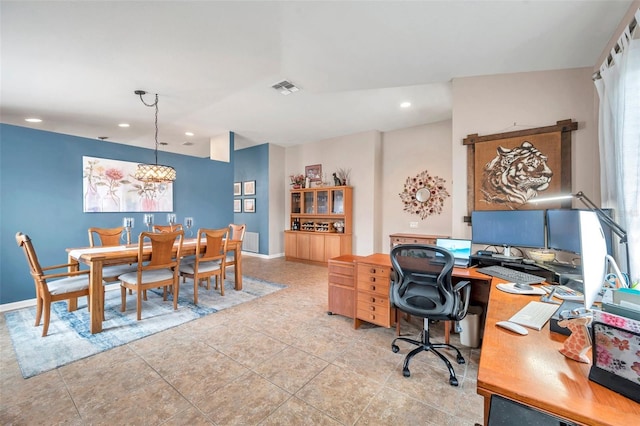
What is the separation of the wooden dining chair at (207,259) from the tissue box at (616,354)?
358cm

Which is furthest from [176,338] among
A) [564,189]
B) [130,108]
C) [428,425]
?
[564,189]

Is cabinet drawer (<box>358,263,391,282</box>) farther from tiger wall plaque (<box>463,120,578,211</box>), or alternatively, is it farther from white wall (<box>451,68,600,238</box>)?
tiger wall plaque (<box>463,120,578,211</box>)

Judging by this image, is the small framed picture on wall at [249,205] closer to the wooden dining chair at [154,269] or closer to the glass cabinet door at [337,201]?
the glass cabinet door at [337,201]

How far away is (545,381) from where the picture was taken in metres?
0.84

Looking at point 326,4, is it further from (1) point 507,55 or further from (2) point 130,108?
(2) point 130,108

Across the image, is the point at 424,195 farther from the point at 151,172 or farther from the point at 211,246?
the point at 151,172

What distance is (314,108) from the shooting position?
4.28 m

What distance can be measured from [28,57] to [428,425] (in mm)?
4528

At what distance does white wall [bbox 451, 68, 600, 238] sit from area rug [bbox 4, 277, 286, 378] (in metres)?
3.23

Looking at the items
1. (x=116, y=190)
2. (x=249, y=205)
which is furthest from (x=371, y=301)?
(x=249, y=205)

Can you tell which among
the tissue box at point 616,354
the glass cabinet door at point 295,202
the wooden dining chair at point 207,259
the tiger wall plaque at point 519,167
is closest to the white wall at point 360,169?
the glass cabinet door at point 295,202

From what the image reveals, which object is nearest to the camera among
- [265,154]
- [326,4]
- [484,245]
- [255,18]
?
[326,4]

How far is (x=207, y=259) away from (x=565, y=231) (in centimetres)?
386

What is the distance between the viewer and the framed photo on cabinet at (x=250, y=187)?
7028mm
